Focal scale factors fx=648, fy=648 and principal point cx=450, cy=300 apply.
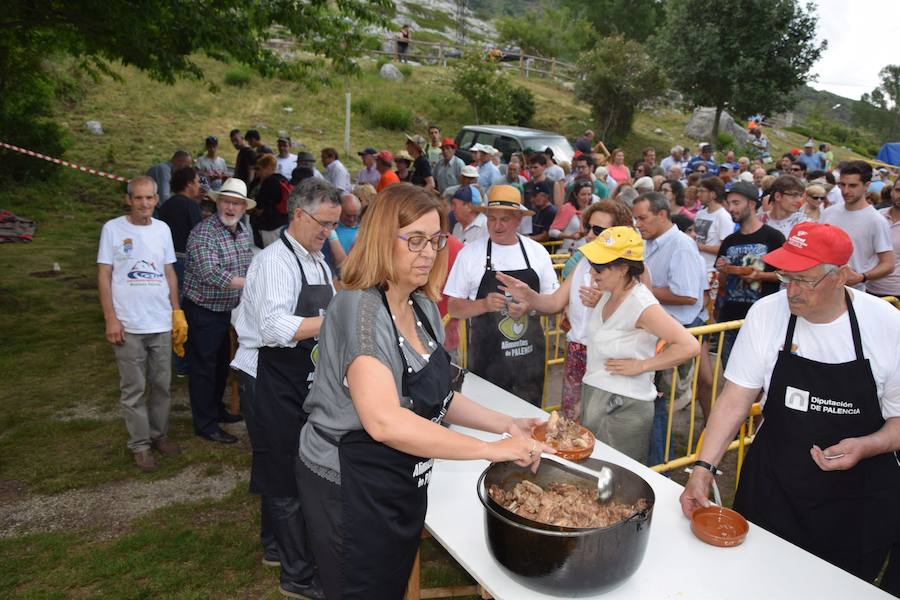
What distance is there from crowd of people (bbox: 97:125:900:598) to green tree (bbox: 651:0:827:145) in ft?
79.4

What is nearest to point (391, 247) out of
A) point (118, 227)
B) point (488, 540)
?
point (488, 540)

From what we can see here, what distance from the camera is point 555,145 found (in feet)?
48.1

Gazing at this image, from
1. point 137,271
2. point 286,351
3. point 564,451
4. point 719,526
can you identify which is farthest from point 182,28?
point 719,526

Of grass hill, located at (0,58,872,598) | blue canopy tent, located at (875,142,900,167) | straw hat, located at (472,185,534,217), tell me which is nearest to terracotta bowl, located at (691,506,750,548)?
grass hill, located at (0,58,872,598)

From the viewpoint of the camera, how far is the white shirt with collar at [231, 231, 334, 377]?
3.19m

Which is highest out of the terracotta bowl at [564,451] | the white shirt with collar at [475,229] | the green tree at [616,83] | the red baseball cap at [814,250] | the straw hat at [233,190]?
the green tree at [616,83]

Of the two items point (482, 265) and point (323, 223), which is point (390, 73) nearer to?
point (482, 265)

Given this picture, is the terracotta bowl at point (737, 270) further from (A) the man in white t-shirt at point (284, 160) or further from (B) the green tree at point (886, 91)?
(B) the green tree at point (886, 91)

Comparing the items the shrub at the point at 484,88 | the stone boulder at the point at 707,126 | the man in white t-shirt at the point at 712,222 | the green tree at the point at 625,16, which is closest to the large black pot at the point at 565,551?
the man in white t-shirt at the point at 712,222

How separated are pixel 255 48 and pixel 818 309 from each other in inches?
328

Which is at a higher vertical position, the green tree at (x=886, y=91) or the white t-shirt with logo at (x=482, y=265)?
the green tree at (x=886, y=91)

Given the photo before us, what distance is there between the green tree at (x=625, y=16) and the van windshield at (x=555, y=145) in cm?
4748

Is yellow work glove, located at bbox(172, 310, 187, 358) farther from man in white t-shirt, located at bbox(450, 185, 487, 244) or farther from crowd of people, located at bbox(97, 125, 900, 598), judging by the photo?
man in white t-shirt, located at bbox(450, 185, 487, 244)

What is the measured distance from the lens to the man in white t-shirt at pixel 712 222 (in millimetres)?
6973
